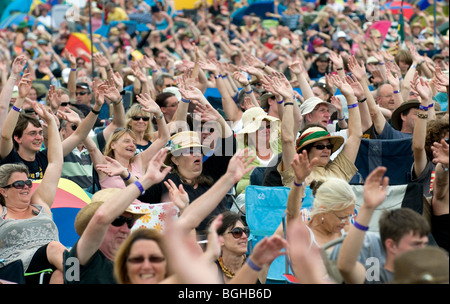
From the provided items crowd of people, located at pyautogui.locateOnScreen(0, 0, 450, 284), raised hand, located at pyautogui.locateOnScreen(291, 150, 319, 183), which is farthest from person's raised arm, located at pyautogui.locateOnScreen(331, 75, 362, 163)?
raised hand, located at pyautogui.locateOnScreen(291, 150, 319, 183)

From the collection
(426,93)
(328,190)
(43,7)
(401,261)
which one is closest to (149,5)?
(43,7)

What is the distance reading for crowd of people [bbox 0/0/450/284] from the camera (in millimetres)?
3830

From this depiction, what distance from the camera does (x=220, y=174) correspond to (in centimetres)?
721

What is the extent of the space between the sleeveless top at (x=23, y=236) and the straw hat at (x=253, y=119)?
91.0 inches

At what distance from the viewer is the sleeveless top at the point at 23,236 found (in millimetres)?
5492

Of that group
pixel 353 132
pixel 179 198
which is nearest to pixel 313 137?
pixel 353 132

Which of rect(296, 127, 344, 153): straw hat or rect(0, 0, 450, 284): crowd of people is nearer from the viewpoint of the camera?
rect(0, 0, 450, 284): crowd of people

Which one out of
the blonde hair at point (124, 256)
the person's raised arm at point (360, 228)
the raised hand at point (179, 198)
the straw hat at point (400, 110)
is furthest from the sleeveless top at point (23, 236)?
the straw hat at point (400, 110)

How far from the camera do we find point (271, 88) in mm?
7074

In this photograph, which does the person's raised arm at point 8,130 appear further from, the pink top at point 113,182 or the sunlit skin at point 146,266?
Answer: the sunlit skin at point 146,266

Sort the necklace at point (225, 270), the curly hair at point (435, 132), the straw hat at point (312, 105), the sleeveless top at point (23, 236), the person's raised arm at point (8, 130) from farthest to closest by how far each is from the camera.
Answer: the straw hat at point (312, 105) < the person's raised arm at point (8, 130) < the curly hair at point (435, 132) < the sleeveless top at point (23, 236) < the necklace at point (225, 270)

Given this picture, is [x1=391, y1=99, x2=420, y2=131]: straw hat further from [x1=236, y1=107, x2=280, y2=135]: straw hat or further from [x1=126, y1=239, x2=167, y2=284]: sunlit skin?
[x1=126, y1=239, x2=167, y2=284]: sunlit skin

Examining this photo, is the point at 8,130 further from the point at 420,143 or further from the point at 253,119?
the point at 420,143

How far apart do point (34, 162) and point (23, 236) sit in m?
1.74
